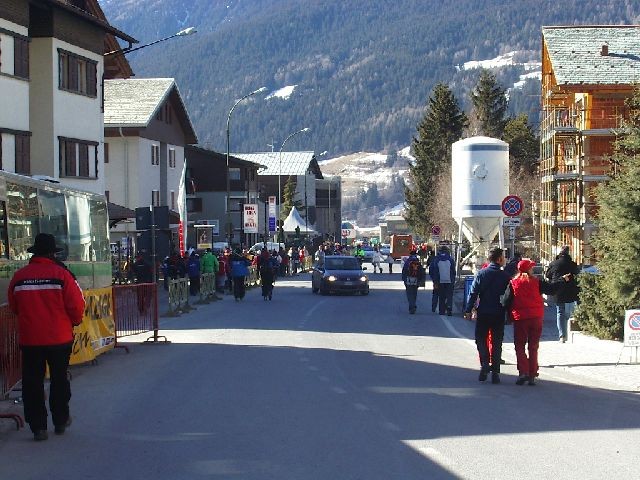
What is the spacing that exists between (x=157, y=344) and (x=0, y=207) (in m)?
6.99

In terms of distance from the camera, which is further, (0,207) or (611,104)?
(611,104)

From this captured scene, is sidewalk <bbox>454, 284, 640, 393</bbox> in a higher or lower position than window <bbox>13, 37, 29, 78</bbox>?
lower

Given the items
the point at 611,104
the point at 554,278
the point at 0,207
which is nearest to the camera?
the point at 0,207

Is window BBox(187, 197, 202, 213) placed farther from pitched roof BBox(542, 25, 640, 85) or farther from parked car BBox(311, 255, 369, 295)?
parked car BBox(311, 255, 369, 295)

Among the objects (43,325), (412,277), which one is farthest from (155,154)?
(43,325)

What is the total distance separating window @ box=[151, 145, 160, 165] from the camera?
193 ft

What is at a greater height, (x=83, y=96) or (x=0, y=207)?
(x=83, y=96)

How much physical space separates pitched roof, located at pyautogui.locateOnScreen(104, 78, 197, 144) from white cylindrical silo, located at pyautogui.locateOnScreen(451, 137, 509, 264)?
1953 cm

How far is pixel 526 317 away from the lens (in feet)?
47.9

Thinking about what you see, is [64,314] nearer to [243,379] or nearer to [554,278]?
[243,379]

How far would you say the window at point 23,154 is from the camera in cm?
3334

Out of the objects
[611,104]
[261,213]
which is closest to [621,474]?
[611,104]

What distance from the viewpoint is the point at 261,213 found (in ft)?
299

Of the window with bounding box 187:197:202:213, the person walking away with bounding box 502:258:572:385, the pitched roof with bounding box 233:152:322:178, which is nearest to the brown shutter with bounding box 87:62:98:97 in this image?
the person walking away with bounding box 502:258:572:385
